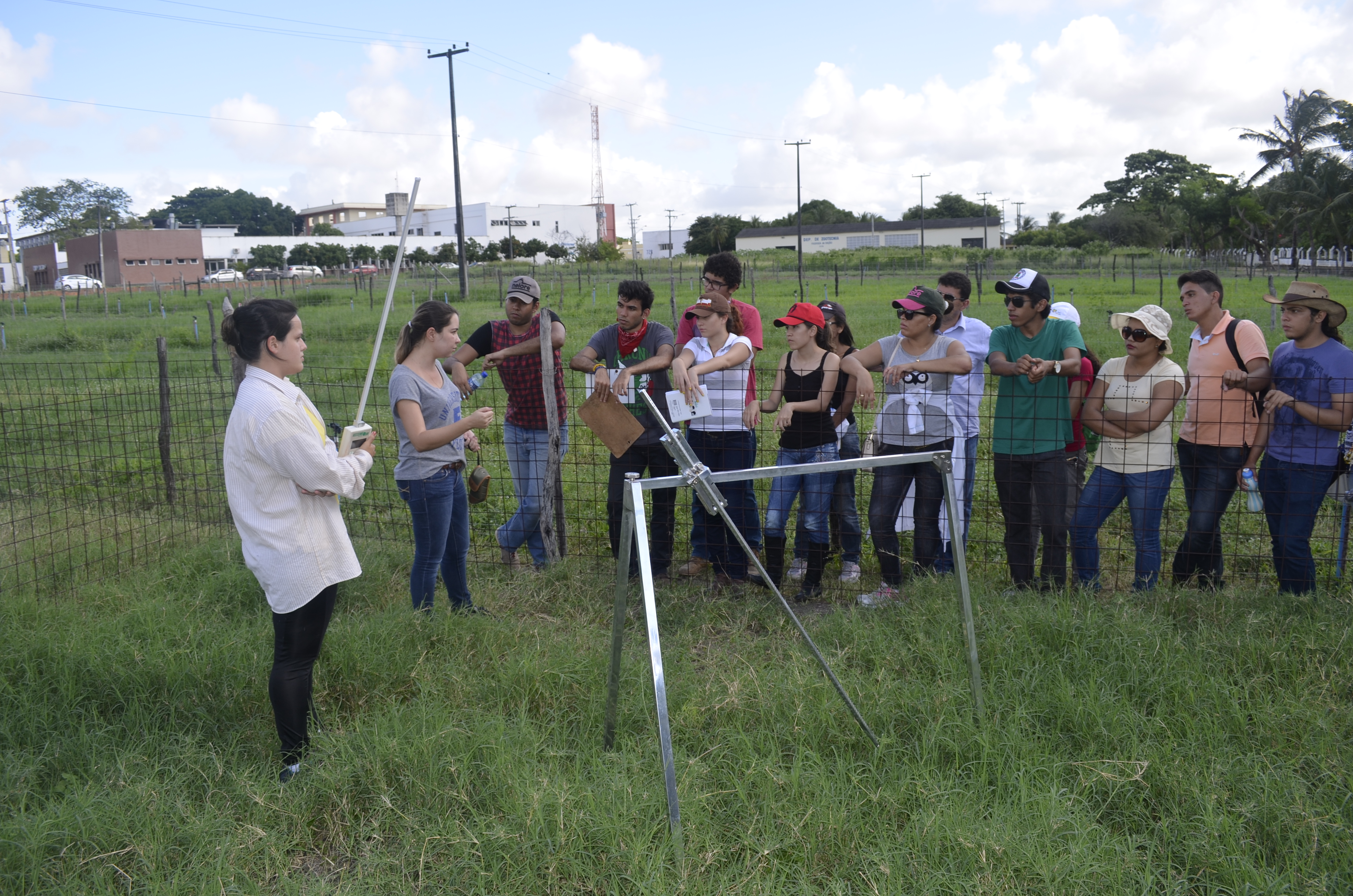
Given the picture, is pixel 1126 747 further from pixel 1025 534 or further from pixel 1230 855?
pixel 1025 534

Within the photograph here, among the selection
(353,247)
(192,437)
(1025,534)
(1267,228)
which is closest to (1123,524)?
(1025,534)

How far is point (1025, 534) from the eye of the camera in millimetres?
4973

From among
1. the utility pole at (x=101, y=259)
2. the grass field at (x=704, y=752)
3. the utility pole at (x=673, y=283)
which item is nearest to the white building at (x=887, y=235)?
the utility pole at (x=673, y=283)

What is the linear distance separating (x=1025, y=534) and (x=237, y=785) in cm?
401

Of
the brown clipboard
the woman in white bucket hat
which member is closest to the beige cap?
the woman in white bucket hat

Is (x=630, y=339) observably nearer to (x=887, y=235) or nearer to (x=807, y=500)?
(x=807, y=500)

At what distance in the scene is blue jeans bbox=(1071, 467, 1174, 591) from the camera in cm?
460

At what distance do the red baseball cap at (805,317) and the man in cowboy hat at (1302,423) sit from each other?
Answer: 222 cm

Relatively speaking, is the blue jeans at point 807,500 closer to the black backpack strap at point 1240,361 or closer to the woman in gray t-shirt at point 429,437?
the woman in gray t-shirt at point 429,437

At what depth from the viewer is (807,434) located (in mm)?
5082

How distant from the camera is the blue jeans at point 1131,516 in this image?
460 centimetres

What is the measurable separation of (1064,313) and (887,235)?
86101mm

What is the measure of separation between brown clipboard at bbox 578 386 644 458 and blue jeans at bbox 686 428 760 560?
690 mm

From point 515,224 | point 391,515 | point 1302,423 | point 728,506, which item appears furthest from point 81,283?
point 1302,423
